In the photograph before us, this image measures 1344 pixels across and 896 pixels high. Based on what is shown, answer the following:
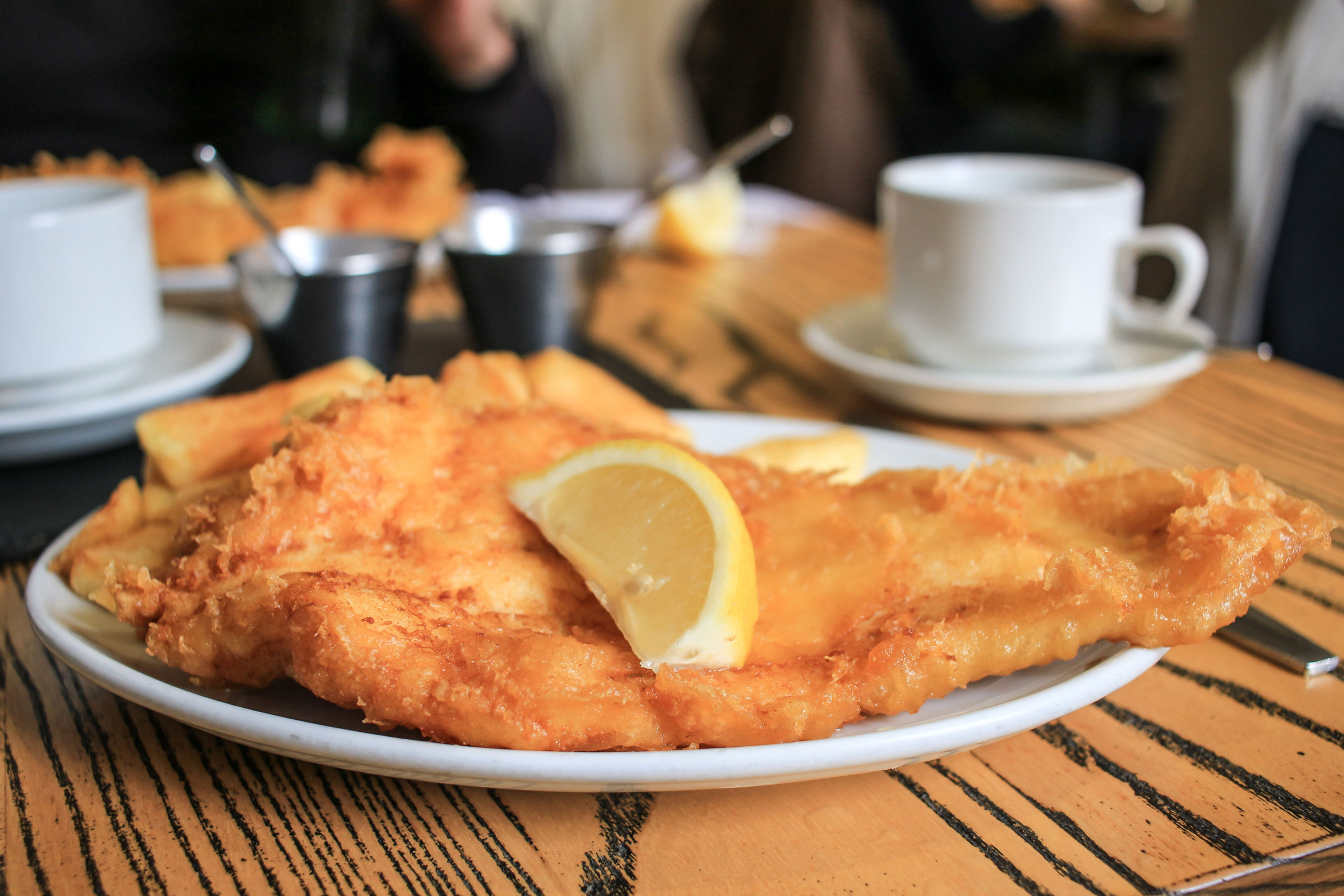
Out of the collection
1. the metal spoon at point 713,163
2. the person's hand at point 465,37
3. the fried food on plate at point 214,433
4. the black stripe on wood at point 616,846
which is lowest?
the black stripe on wood at point 616,846

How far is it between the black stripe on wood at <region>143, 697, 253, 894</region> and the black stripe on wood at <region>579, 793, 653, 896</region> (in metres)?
0.20

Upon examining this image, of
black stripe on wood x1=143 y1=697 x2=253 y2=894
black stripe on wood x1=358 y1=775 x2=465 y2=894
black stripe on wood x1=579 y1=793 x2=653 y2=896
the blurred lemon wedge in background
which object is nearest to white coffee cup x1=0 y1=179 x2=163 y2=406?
black stripe on wood x1=143 y1=697 x2=253 y2=894

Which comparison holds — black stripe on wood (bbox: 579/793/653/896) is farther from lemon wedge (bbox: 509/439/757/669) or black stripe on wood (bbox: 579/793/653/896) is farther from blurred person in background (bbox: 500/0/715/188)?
blurred person in background (bbox: 500/0/715/188)

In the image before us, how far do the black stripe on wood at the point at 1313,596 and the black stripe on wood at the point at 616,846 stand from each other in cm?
66

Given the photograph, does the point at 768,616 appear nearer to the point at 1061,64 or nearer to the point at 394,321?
the point at 394,321

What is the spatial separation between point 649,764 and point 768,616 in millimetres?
185

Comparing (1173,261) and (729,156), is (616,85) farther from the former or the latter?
(1173,261)

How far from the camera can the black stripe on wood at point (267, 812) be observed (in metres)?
0.63

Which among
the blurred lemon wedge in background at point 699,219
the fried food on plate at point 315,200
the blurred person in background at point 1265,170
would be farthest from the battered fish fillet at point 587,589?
the blurred person in background at point 1265,170

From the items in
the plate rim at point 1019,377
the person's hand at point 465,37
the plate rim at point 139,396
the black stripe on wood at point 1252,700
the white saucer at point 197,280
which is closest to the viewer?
the black stripe on wood at point 1252,700

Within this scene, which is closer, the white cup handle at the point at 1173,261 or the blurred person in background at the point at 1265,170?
the white cup handle at the point at 1173,261

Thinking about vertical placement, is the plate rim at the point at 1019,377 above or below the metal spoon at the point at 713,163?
below

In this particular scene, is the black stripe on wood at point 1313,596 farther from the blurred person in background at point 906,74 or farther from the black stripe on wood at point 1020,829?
the blurred person in background at point 906,74

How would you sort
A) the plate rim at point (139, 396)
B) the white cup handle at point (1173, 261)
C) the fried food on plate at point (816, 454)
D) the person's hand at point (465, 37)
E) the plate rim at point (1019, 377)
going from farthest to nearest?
the person's hand at point (465, 37) → the white cup handle at point (1173, 261) → the plate rim at point (1019, 377) → the plate rim at point (139, 396) → the fried food on plate at point (816, 454)
